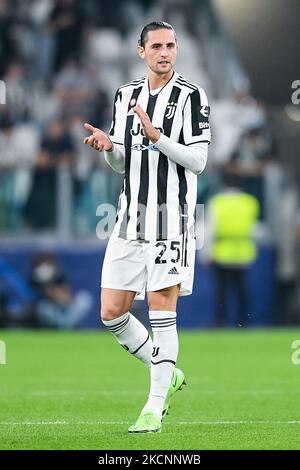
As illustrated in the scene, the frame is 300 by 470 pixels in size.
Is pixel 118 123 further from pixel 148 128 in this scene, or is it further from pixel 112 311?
pixel 112 311

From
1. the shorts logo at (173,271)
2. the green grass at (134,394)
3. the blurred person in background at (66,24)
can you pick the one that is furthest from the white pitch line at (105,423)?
the blurred person in background at (66,24)

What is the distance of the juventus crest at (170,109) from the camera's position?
7.14 metres

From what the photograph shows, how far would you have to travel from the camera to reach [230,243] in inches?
629

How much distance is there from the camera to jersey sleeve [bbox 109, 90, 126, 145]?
7316 mm

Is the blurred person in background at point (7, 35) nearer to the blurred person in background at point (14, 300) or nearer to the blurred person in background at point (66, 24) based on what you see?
the blurred person in background at point (66, 24)

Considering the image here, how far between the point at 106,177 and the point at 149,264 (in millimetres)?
8192

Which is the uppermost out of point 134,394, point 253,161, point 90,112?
point 90,112

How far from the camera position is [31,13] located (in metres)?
19.5

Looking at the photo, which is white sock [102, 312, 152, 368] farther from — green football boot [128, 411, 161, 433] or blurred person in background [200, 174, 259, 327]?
blurred person in background [200, 174, 259, 327]

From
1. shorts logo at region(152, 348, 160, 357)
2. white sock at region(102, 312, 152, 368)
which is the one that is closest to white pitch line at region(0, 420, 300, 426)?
white sock at region(102, 312, 152, 368)

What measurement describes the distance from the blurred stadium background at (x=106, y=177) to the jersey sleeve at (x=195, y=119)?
2455mm

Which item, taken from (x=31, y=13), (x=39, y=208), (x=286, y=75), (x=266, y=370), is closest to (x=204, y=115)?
(x=266, y=370)

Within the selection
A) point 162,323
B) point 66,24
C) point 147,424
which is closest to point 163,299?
point 162,323

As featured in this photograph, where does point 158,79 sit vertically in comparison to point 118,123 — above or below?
above
